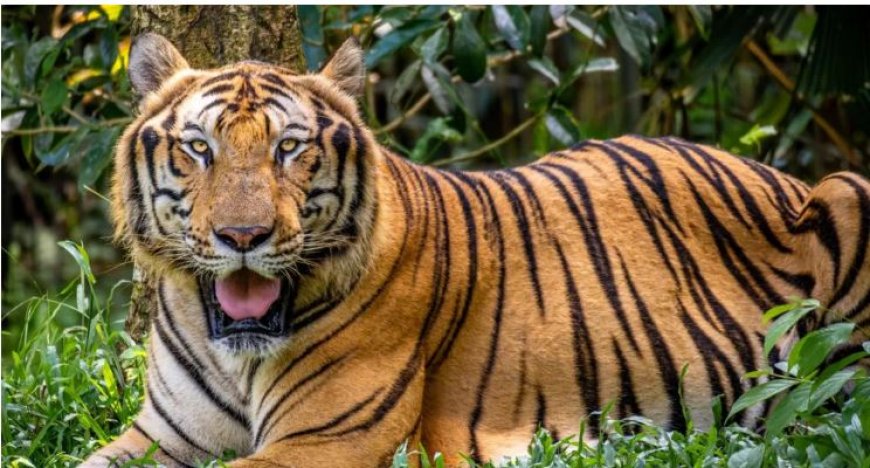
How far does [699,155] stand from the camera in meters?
4.89

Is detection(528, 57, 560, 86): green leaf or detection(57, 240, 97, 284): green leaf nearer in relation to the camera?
detection(57, 240, 97, 284): green leaf

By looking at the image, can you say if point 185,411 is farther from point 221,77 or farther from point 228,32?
point 228,32

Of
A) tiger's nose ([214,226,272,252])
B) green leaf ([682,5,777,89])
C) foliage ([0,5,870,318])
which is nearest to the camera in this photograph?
tiger's nose ([214,226,272,252])

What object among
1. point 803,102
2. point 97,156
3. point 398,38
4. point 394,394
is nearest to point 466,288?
point 394,394

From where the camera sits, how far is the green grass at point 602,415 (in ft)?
12.0

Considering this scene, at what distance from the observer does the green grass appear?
144 inches

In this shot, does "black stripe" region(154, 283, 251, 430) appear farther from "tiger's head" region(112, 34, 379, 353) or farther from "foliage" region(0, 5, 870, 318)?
"foliage" region(0, 5, 870, 318)

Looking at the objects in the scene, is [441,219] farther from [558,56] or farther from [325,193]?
[558,56]

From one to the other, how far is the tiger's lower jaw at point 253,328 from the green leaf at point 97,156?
2.05 metres

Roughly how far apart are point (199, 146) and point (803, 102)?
208 inches

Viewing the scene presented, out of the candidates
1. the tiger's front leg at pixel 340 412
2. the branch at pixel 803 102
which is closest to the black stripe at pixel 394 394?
the tiger's front leg at pixel 340 412

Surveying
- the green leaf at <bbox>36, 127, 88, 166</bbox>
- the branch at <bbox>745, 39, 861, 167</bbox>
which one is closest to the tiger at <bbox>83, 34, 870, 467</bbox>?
the green leaf at <bbox>36, 127, 88, 166</bbox>

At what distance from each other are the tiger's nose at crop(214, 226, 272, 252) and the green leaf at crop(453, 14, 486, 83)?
2387 millimetres

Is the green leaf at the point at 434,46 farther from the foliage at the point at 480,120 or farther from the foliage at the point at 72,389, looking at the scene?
the foliage at the point at 72,389
